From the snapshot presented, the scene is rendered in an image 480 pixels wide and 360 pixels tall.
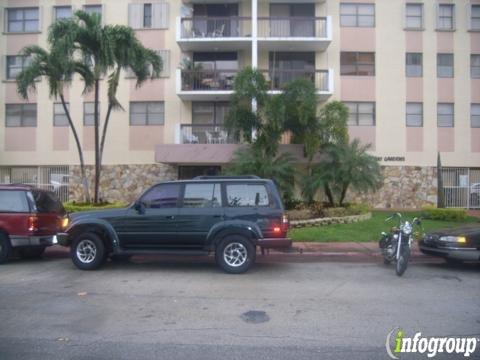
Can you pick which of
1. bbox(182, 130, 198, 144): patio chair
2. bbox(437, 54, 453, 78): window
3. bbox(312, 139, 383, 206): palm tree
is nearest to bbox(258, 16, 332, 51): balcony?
bbox(182, 130, 198, 144): patio chair

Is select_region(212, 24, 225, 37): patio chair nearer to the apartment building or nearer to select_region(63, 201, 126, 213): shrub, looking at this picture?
the apartment building

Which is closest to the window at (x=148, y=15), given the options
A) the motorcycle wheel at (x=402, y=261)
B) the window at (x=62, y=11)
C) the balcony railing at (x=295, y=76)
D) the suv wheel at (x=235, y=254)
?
the window at (x=62, y=11)

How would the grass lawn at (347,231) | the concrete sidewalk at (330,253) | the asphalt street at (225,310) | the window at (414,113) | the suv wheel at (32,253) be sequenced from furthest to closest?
1. the window at (414,113)
2. the grass lawn at (347,231)
3. the suv wheel at (32,253)
4. the concrete sidewalk at (330,253)
5. the asphalt street at (225,310)

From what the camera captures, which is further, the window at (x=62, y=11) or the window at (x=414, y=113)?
the window at (x=62, y=11)

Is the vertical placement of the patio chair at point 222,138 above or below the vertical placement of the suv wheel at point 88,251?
above

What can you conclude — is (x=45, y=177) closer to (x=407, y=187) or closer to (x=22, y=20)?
(x=22, y=20)

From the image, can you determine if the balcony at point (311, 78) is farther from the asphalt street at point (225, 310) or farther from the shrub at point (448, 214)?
the asphalt street at point (225, 310)

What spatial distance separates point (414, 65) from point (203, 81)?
10.8 metres

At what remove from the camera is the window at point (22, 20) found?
2373 cm

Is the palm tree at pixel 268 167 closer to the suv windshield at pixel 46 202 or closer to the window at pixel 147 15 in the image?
the suv windshield at pixel 46 202

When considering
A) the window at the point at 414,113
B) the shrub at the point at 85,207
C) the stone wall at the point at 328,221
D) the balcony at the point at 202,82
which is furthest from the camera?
the window at the point at 414,113

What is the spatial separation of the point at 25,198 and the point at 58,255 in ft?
6.25

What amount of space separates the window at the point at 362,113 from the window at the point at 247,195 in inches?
593

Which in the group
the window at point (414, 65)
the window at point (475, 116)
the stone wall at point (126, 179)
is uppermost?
the window at point (414, 65)
